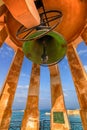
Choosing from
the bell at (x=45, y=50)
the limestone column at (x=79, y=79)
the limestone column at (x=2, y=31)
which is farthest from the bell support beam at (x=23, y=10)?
the limestone column at (x=79, y=79)

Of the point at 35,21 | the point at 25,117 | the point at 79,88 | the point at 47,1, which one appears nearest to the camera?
the point at 35,21

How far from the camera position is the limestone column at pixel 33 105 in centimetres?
595

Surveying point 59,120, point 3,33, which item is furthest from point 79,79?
point 3,33

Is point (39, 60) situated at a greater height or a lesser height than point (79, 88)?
lesser

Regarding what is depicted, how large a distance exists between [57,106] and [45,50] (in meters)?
2.70

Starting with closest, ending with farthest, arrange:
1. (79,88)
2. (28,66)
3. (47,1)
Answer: (47,1)
(79,88)
(28,66)

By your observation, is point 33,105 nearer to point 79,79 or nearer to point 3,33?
point 79,79

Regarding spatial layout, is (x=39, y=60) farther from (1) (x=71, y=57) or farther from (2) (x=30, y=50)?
(1) (x=71, y=57)

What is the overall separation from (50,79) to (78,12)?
2.49 m

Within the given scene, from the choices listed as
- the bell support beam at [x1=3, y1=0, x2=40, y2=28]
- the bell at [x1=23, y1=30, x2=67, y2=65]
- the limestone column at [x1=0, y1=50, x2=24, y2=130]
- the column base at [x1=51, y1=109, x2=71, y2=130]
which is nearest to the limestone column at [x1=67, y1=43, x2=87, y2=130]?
the column base at [x1=51, y1=109, x2=71, y2=130]

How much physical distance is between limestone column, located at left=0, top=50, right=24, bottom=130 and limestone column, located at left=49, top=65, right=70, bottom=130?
111 centimetres

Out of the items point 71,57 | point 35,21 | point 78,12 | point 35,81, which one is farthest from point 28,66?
point 35,21

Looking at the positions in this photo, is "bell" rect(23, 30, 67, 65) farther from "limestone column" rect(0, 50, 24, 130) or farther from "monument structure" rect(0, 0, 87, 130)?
"limestone column" rect(0, 50, 24, 130)

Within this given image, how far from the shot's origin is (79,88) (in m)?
5.51
